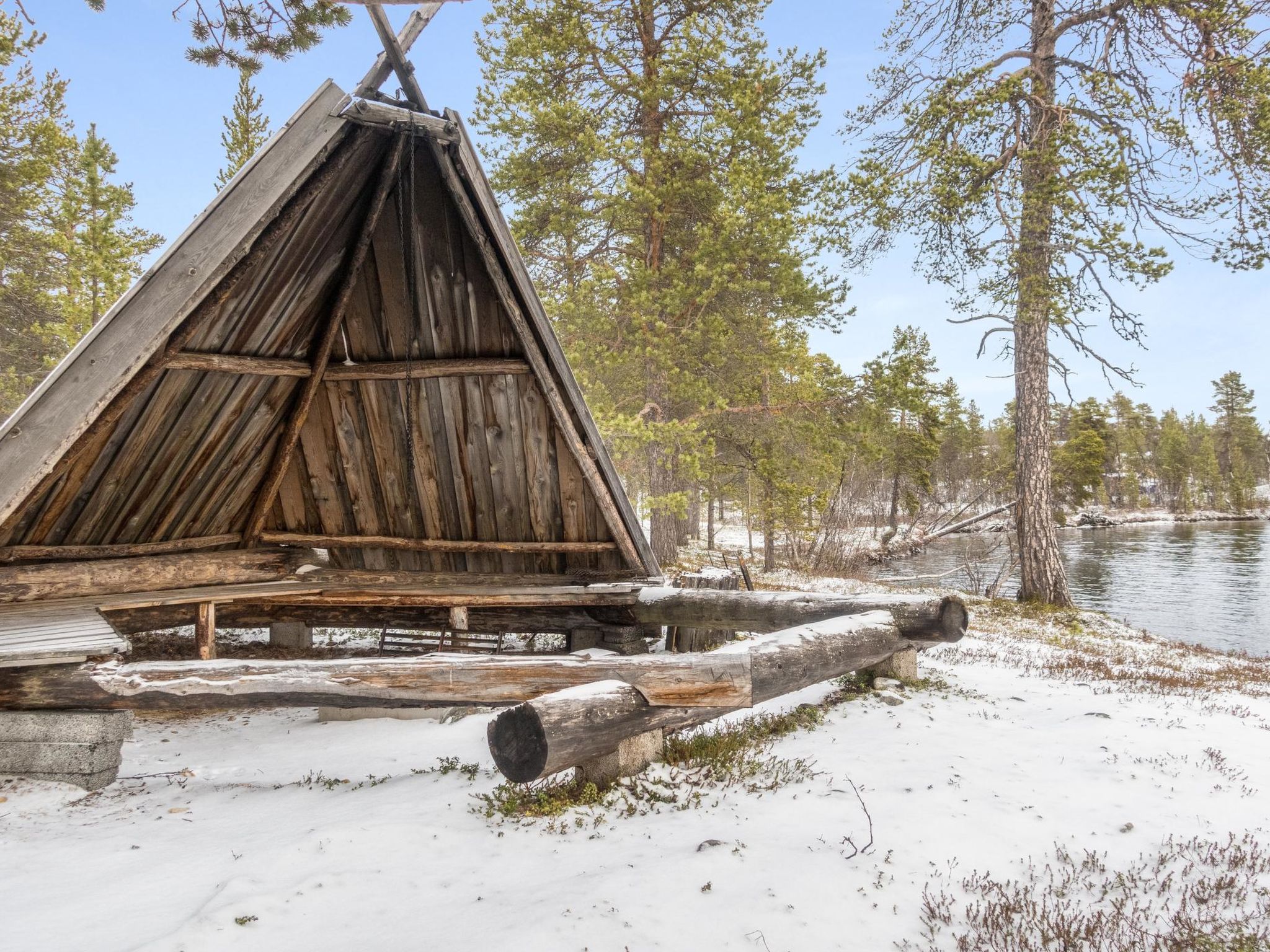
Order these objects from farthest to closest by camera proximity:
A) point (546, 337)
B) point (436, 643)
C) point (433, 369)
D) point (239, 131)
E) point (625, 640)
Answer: point (239, 131) → point (436, 643) → point (625, 640) → point (433, 369) → point (546, 337)

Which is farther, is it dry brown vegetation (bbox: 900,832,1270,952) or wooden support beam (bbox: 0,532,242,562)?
wooden support beam (bbox: 0,532,242,562)

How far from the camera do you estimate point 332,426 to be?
24.2ft

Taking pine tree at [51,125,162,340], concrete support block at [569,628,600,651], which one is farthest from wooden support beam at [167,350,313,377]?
pine tree at [51,125,162,340]

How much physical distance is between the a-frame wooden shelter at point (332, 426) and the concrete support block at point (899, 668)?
2432 millimetres

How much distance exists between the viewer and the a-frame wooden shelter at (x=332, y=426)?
4.40 meters

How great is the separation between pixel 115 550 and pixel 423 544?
2.78 m

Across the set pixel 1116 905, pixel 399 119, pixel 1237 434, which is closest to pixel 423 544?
pixel 399 119

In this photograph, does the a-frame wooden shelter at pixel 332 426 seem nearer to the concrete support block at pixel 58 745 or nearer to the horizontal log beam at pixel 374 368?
the horizontal log beam at pixel 374 368

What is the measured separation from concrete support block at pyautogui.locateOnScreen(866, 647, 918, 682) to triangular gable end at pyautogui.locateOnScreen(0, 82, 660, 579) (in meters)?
2.45

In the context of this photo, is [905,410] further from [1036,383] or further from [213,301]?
[213,301]

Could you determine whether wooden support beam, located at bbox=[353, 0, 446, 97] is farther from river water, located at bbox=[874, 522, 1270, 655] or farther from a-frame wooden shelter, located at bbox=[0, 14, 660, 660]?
river water, located at bbox=[874, 522, 1270, 655]

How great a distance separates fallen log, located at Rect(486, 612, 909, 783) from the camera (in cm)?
327

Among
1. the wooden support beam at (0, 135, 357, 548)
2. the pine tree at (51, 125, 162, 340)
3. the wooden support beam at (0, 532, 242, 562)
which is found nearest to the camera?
the wooden support beam at (0, 135, 357, 548)

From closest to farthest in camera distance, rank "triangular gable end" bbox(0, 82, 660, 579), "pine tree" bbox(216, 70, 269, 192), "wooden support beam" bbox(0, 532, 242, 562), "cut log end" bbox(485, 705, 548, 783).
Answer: "cut log end" bbox(485, 705, 548, 783), "triangular gable end" bbox(0, 82, 660, 579), "wooden support beam" bbox(0, 532, 242, 562), "pine tree" bbox(216, 70, 269, 192)
